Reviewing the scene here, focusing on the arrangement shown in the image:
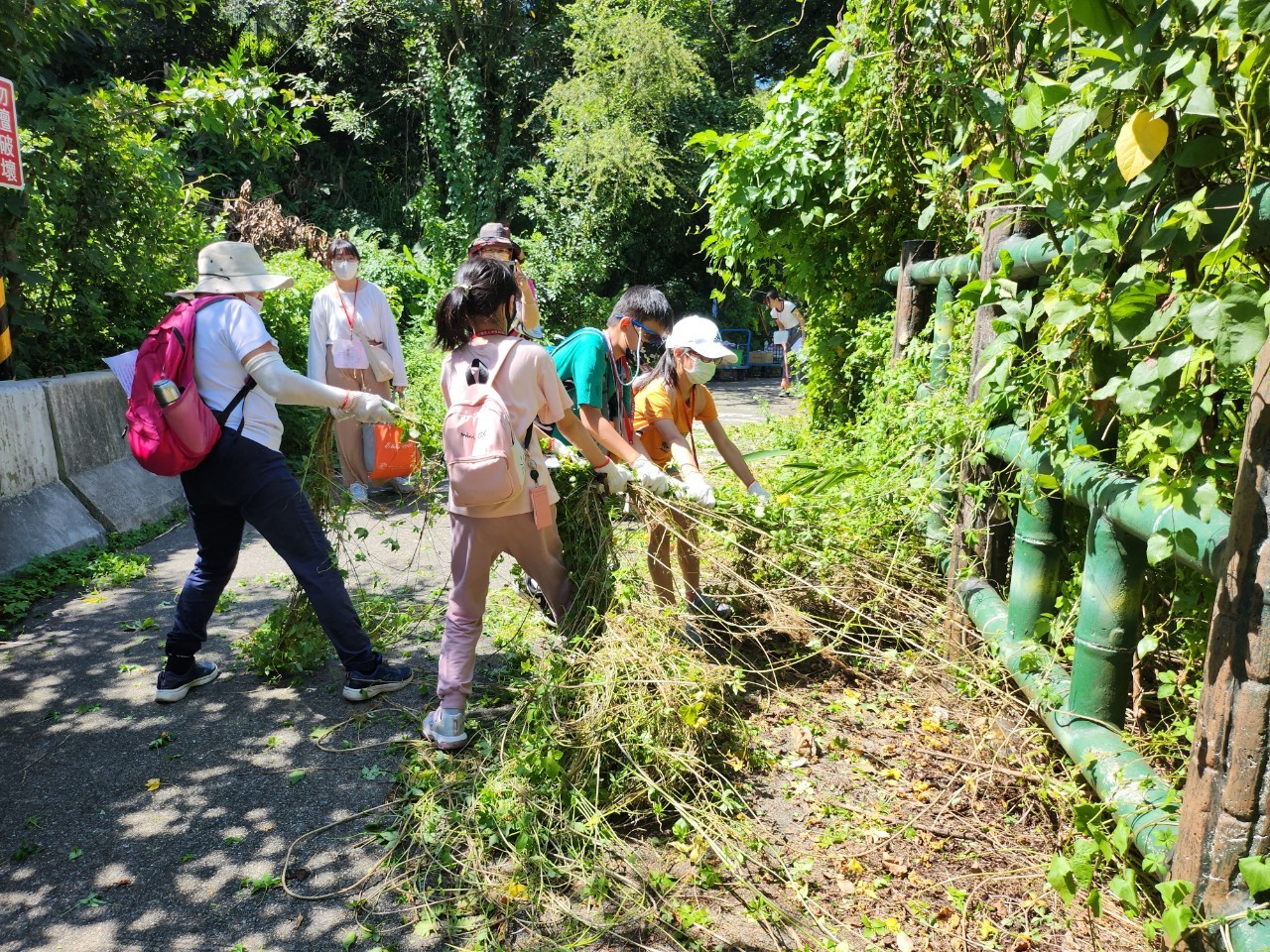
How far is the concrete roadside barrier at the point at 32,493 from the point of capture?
5.47 m

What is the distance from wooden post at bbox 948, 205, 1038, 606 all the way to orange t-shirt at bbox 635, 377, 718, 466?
1.15 metres

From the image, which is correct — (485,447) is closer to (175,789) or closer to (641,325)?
(641,325)

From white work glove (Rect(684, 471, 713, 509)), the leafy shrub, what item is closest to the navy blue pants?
white work glove (Rect(684, 471, 713, 509))

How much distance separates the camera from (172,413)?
11.3 feet

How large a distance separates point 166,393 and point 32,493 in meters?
3.12

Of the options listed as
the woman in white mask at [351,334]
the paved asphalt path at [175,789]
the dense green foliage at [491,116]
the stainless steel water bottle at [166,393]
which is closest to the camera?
the paved asphalt path at [175,789]

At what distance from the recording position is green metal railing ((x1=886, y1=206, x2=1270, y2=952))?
1.98 metres

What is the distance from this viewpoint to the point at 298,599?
4.14 m

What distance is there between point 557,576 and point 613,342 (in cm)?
117

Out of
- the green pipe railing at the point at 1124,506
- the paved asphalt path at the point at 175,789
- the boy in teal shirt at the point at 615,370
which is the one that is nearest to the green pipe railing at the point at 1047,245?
the green pipe railing at the point at 1124,506

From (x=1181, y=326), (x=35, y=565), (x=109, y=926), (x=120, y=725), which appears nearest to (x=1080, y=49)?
(x=1181, y=326)

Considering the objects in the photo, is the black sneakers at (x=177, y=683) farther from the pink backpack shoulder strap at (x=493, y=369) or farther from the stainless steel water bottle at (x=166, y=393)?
the pink backpack shoulder strap at (x=493, y=369)

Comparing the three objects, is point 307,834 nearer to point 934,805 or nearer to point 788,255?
point 934,805

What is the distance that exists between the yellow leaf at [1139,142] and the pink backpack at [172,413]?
123 inches
